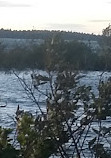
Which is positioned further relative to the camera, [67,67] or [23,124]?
[67,67]

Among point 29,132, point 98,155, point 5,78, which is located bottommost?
point 5,78

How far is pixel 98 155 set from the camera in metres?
3.95

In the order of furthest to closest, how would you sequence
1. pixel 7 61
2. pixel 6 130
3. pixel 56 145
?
pixel 7 61
pixel 56 145
pixel 6 130

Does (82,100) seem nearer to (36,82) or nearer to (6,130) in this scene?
(36,82)

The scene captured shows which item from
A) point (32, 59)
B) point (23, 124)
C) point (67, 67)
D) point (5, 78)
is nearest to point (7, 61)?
point (32, 59)

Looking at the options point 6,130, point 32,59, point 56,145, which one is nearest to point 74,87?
point 56,145

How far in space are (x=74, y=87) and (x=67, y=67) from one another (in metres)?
0.17

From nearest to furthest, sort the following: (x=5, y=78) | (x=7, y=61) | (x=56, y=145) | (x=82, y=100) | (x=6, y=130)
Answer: (x=6, y=130) → (x=56, y=145) → (x=82, y=100) → (x=7, y=61) → (x=5, y=78)

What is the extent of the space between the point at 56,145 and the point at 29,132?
0.38 meters

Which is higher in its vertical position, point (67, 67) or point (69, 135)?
point (67, 67)

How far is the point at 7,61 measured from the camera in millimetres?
6484

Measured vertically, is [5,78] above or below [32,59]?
below

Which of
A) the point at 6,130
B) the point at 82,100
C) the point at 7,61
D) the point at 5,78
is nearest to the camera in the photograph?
the point at 6,130

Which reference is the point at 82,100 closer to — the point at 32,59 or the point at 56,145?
the point at 56,145
